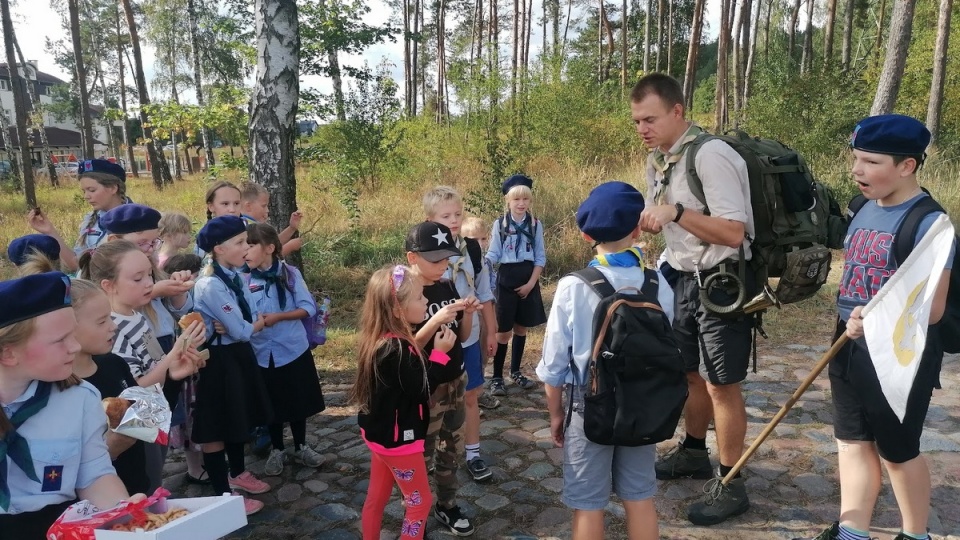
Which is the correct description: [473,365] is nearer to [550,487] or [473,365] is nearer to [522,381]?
[550,487]

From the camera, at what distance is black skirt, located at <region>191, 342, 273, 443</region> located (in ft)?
11.4

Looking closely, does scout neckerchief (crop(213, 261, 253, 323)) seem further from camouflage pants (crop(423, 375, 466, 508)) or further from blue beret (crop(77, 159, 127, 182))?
blue beret (crop(77, 159, 127, 182))

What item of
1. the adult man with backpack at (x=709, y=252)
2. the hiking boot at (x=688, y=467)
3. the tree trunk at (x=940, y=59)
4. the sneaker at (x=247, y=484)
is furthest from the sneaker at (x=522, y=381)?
the tree trunk at (x=940, y=59)

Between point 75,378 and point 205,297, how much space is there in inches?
56.3

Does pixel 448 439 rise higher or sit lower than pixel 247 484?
higher

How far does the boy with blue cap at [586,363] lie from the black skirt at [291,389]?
1.87m

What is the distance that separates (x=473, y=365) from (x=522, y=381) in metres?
1.67

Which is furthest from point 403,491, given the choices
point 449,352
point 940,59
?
point 940,59

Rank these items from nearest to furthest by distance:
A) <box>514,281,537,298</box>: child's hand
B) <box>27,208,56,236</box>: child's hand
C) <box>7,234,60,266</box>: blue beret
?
<box>7,234,60,266</box>: blue beret
<box>27,208,56,236</box>: child's hand
<box>514,281,537,298</box>: child's hand

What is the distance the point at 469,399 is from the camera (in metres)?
3.84

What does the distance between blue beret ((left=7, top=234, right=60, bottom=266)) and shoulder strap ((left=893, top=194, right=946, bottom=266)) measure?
4.29 m

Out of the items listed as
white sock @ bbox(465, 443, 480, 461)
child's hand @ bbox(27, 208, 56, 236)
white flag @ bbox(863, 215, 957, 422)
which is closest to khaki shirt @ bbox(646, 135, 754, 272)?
white flag @ bbox(863, 215, 957, 422)

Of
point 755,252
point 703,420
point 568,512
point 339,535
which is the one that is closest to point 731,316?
point 755,252

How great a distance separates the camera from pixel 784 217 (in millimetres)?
3168
